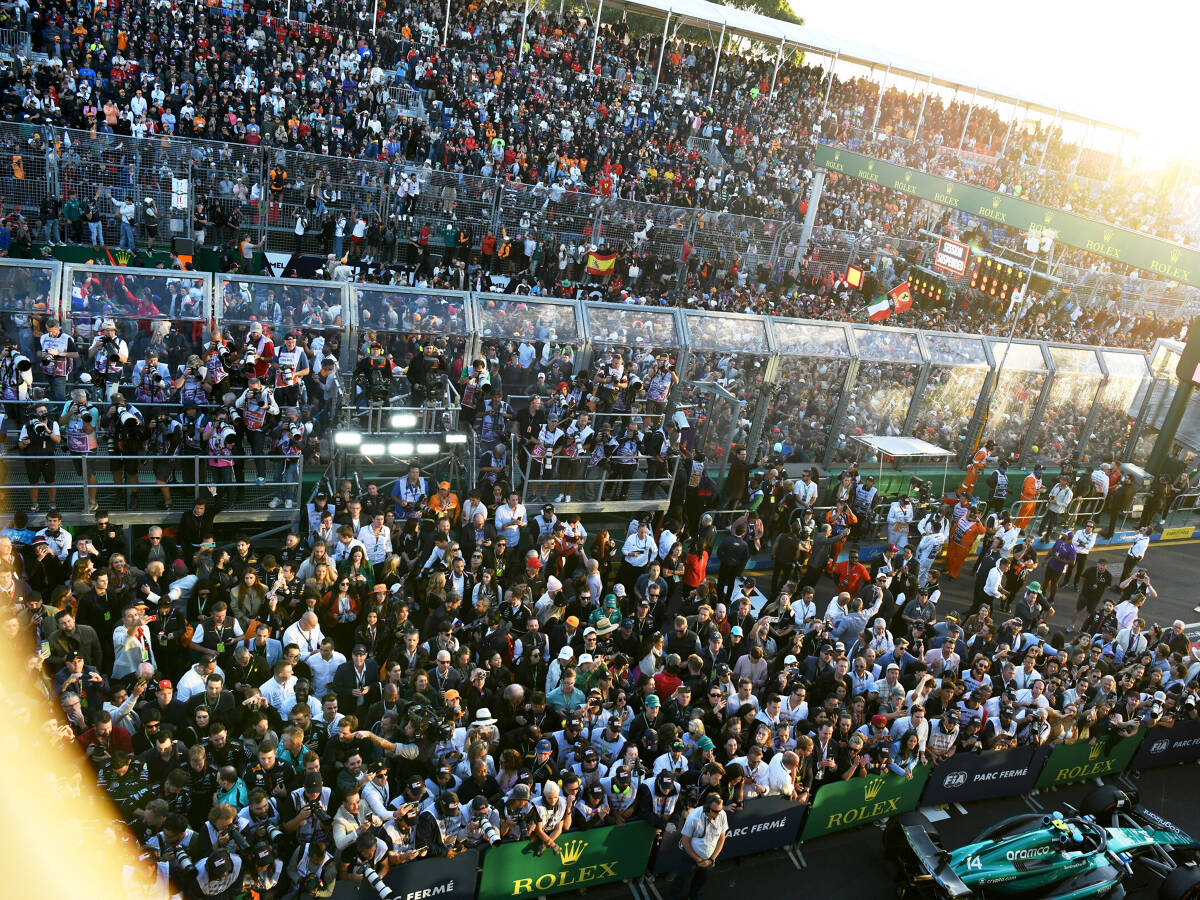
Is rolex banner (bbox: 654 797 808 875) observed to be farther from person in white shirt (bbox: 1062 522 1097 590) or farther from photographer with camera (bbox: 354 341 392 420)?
person in white shirt (bbox: 1062 522 1097 590)

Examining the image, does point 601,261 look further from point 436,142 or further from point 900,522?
point 900,522

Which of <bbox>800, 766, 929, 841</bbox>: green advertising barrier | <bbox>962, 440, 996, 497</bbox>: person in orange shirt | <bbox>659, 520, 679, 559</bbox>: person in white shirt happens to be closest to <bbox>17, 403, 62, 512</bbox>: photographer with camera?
<bbox>659, 520, 679, 559</bbox>: person in white shirt

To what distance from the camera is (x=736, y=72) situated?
4175 centimetres

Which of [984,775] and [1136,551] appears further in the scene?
[1136,551]

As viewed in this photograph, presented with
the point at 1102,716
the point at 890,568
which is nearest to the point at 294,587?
the point at 890,568

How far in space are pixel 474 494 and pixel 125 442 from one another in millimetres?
4379

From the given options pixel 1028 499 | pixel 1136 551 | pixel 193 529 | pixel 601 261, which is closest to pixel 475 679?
pixel 193 529

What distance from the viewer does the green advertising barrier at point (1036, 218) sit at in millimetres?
21516

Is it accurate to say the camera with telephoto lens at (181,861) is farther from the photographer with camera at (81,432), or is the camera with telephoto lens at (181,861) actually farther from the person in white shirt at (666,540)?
the person in white shirt at (666,540)

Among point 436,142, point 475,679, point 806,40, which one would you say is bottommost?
point 475,679

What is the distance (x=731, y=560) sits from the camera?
13.5 m

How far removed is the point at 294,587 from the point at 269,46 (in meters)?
23.5

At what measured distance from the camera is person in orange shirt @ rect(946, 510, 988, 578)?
16328mm

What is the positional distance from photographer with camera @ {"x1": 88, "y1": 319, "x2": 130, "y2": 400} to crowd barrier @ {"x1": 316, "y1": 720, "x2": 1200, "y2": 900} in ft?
27.7
